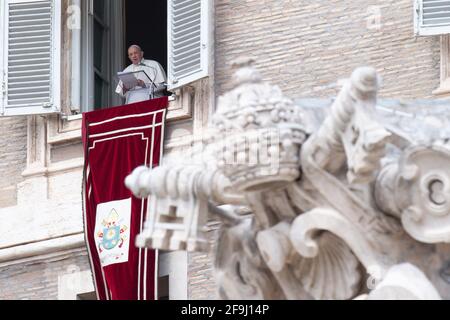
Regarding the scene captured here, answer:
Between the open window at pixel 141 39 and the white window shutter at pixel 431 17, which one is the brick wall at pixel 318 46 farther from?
the white window shutter at pixel 431 17

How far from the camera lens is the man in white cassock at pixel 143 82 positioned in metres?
21.4

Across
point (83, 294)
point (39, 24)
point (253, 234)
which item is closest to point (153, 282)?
point (83, 294)

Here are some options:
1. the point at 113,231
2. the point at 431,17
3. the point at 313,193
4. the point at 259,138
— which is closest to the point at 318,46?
the point at 431,17

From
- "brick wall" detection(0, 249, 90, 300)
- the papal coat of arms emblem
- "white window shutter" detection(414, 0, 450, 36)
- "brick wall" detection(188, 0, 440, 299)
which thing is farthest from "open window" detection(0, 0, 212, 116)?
"white window shutter" detection(414, 0, 450, 36)

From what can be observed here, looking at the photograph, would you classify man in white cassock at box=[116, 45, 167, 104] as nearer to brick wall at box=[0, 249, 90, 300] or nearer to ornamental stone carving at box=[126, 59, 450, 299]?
brick wall at box=[0, 249, 90, 300]

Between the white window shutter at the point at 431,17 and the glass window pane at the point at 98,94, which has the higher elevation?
the white window shutter at the point at 431,17

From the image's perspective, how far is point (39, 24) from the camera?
2159 cm

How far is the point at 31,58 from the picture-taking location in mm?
21562

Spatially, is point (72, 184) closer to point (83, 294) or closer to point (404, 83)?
point (83, 294)

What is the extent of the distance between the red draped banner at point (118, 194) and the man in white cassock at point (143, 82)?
264 mm

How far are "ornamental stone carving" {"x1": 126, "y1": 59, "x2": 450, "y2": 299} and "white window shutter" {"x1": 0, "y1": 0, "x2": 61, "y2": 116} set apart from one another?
1021 centimetres

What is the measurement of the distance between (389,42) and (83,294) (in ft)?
9.66

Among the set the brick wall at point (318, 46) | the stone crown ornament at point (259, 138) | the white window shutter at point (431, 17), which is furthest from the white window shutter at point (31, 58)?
the stone crown ornament at point (259, 138)

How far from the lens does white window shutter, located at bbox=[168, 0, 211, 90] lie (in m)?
20.6
